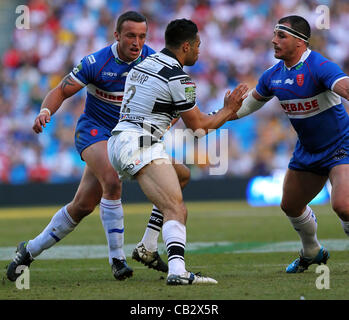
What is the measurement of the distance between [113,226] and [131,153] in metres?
1.11

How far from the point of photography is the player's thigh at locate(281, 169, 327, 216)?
7.08m

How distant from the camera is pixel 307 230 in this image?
7.20 meters

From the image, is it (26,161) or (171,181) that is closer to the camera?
(171,181)

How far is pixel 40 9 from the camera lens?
22.1m

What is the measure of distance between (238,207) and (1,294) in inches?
475

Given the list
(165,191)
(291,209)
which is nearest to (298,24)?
(291,209)

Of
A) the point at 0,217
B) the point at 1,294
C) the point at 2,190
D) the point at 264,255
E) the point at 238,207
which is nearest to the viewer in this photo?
the point at 1,294

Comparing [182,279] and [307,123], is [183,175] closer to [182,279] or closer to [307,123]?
A: [307,123]

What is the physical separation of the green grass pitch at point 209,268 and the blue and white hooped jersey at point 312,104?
1.25 meters

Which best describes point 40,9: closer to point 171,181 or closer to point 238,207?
point 238,207

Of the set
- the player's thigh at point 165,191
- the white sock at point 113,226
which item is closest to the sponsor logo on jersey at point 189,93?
the player's thigh at point 165,191

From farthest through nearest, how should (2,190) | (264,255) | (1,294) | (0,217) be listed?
(2,190) < (0,217) < (264,255) < (1,294)
